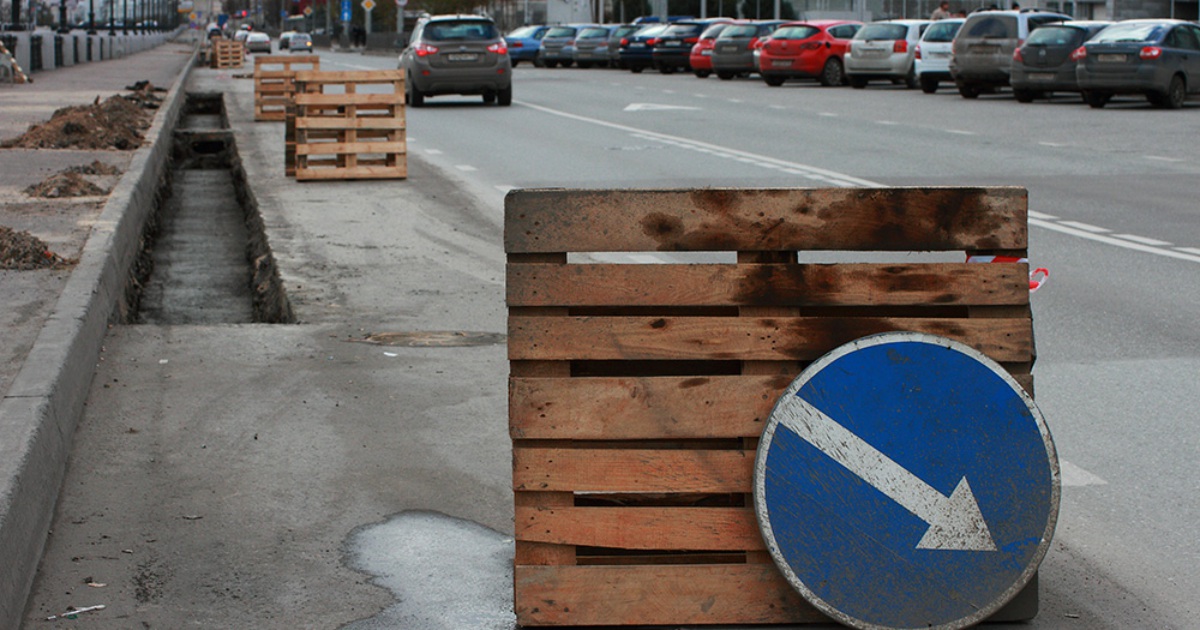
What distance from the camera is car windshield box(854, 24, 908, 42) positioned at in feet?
117

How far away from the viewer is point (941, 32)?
109ft

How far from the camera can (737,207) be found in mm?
3910

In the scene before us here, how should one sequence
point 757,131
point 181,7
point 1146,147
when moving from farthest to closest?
A: point 181,7, point 757,131, point 1146,147

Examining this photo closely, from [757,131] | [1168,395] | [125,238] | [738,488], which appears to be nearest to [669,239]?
[738,488]

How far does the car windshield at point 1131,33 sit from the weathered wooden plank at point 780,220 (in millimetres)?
24311

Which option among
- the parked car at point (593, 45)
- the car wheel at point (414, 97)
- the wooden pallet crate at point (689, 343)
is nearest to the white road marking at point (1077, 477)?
the wooden pallet crate at point (689, 343)

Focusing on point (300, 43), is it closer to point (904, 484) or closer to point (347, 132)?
point (347, 132)

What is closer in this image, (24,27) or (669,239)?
(669,239)

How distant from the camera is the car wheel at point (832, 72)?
37.9m

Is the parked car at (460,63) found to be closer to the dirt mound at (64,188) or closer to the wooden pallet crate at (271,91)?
the wooden pallet crate at (271,91)

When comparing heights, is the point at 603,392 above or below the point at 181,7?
below

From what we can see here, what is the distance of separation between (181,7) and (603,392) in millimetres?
179896

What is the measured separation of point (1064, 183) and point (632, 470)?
40.3ft

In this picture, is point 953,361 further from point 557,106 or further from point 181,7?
point 181,7
